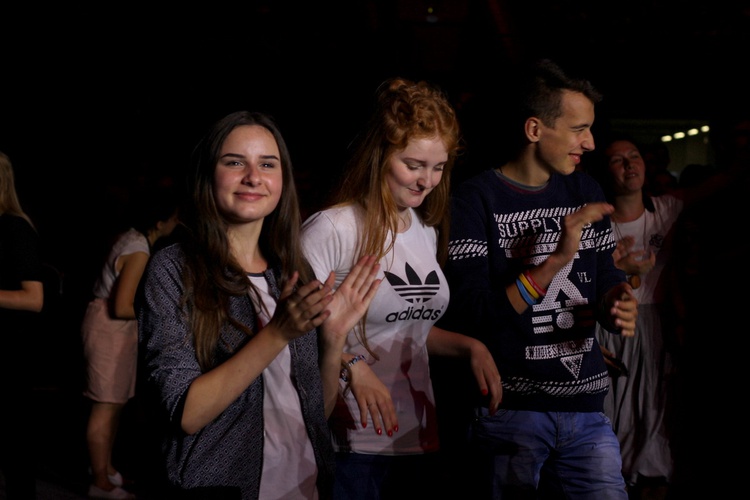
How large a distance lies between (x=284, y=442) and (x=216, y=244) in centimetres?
52

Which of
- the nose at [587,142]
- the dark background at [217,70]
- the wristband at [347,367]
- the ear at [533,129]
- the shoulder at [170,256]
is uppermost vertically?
the dark background at [217,70]

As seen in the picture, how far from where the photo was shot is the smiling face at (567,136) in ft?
8.48

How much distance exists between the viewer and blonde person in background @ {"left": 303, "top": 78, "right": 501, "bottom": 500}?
7.55 ft

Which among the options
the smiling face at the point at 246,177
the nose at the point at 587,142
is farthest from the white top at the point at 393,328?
the nose at the point at 587,142

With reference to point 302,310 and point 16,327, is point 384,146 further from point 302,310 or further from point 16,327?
point 16,327

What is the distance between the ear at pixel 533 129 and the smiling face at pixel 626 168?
1.50 m

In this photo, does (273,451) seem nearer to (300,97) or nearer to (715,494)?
(715,494)

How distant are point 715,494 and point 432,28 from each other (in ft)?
24.1

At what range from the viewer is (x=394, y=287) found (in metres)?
2.32

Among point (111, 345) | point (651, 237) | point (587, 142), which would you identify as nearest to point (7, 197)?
point (111, 345)

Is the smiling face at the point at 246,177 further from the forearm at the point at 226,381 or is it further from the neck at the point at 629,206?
the neck at the point at 629,206

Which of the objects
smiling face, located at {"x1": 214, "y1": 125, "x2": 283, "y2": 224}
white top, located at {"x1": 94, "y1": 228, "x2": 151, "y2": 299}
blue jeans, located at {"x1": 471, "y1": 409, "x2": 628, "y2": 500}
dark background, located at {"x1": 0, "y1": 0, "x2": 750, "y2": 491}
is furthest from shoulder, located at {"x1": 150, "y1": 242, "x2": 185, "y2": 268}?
dark background, located at {"x1": 0, "y1": 0, "x2": 750, "y2": 491}

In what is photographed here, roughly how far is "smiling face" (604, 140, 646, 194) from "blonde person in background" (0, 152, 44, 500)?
3.02m

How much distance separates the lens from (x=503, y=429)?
2.49 m
